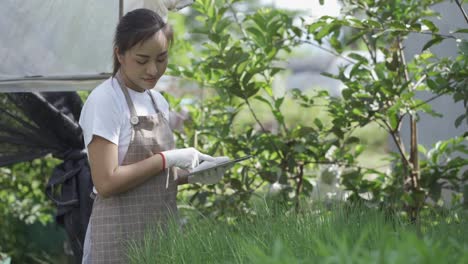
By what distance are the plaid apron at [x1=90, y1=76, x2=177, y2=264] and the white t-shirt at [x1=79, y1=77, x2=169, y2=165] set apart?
0.02 meters

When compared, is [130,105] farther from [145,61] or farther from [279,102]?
[279,102]

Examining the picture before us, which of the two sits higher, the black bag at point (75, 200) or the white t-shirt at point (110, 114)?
the white t-shirt at point (110, 114)

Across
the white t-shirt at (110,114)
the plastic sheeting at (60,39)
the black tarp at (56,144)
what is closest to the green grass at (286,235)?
the white t-shirt at (110,114)

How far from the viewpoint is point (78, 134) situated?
12.2 ft

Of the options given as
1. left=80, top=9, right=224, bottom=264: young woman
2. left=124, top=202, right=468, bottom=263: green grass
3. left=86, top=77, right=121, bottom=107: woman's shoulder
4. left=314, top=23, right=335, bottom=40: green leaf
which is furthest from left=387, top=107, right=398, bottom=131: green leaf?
left=86, top=77, right=121, bottom=107: woman's shoulder

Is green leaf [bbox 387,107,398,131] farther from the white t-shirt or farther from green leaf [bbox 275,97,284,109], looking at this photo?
the white t-shirt

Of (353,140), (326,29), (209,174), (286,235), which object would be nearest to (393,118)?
(353,140)

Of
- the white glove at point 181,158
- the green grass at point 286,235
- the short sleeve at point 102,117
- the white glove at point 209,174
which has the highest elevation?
the short sleeve at point 102,117

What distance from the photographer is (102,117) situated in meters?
2.74

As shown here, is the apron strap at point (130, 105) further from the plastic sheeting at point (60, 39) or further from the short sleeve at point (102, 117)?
the plastic sheeting at point (60, 39)

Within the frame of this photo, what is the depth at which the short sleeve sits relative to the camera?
273cm

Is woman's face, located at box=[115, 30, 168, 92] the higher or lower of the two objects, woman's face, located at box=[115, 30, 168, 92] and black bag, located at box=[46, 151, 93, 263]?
the higher

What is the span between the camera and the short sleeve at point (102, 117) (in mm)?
2729

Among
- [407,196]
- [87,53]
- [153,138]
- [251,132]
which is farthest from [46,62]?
[407,196]
